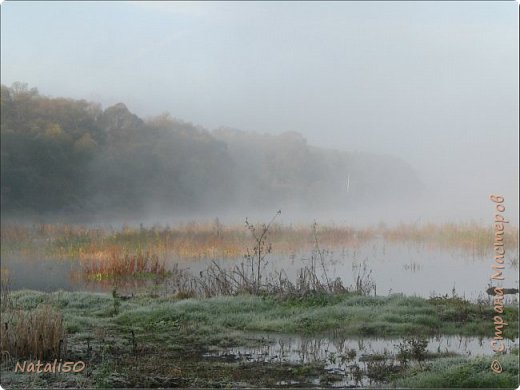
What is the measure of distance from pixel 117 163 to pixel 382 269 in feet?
72.1

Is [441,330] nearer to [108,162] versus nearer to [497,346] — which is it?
[497,346]

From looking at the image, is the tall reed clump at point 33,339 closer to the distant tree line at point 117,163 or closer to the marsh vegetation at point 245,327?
the marsh vegetation at point 245,327

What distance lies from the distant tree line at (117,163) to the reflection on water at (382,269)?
5.17m

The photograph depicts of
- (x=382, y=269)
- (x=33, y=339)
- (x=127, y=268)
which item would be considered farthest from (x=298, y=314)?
(x=382, y=269)

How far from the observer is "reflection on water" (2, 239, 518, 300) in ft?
50.8

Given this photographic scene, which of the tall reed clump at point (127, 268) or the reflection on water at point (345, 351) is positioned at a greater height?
the tall reed clump at point (127, 268)

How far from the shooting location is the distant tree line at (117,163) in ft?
88.2

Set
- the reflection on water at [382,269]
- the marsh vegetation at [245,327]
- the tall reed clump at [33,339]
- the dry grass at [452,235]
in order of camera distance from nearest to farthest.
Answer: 1. the marsh vegetation at [245,327]
2. the tall reed clump at [33,339]
3. the reflection on water at [382,269]
4. the dry grass at [452,235]

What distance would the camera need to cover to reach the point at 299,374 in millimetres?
8125

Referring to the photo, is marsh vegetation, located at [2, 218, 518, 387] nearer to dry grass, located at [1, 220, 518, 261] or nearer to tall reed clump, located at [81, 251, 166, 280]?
tall reed clump, located at [81, 251, 166, 280]

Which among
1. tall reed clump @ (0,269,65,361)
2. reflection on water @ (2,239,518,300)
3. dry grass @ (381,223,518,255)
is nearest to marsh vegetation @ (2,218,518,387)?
tall reed clump @ (0,269,65,361)

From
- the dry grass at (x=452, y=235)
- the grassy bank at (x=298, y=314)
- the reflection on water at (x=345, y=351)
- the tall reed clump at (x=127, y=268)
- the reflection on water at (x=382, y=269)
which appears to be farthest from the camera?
the dry grass at (x=452, y=235)

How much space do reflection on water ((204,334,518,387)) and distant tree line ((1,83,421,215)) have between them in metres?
14.7

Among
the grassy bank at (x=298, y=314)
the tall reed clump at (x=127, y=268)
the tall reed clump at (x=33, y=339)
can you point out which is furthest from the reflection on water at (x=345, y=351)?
the tall reed clump at (x=127, y=268)
